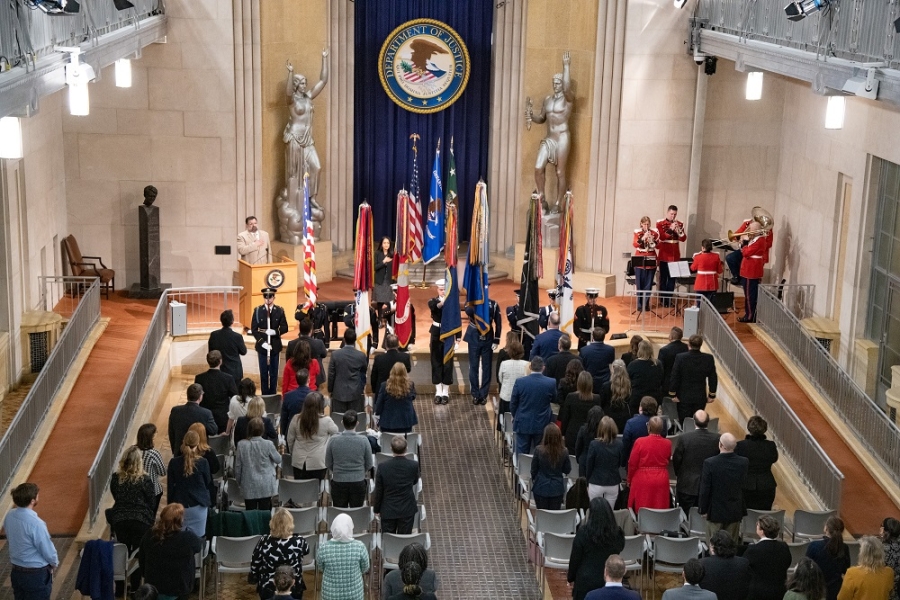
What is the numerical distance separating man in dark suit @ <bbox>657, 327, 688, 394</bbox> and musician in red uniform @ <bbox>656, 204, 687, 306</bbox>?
5.36m

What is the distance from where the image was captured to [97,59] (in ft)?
50.7

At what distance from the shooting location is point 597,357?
1536 cm

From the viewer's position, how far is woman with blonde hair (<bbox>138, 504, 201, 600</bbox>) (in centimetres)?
1048

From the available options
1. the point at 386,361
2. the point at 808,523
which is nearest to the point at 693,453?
the point at 808,523

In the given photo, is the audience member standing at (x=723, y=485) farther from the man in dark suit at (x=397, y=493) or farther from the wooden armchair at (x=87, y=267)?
the wooden armchair at (x=87, y=267)

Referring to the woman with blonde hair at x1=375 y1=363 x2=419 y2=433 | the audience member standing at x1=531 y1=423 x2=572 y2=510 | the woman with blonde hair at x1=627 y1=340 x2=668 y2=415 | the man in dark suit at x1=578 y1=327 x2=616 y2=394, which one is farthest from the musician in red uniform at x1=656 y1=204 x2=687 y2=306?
the audience member standing at x1=531 y1=423 x2=572 y2=510

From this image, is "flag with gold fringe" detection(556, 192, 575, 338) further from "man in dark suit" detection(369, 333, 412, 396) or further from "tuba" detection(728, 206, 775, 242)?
"man in dark suit" detection(369, 333, 412, 396)

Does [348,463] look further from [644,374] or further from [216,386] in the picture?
[644,374]

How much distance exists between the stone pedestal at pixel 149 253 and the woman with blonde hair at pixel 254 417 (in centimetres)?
881

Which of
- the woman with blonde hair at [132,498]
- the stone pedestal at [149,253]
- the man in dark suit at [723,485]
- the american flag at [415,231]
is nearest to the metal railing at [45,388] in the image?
the stone pedestal at [149,253]

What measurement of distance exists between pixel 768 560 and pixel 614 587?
1.86 metres

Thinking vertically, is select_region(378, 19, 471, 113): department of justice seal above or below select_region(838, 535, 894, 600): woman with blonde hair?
above

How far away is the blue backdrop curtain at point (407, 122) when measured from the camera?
23.8 m

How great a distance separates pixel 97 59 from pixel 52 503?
538cm
